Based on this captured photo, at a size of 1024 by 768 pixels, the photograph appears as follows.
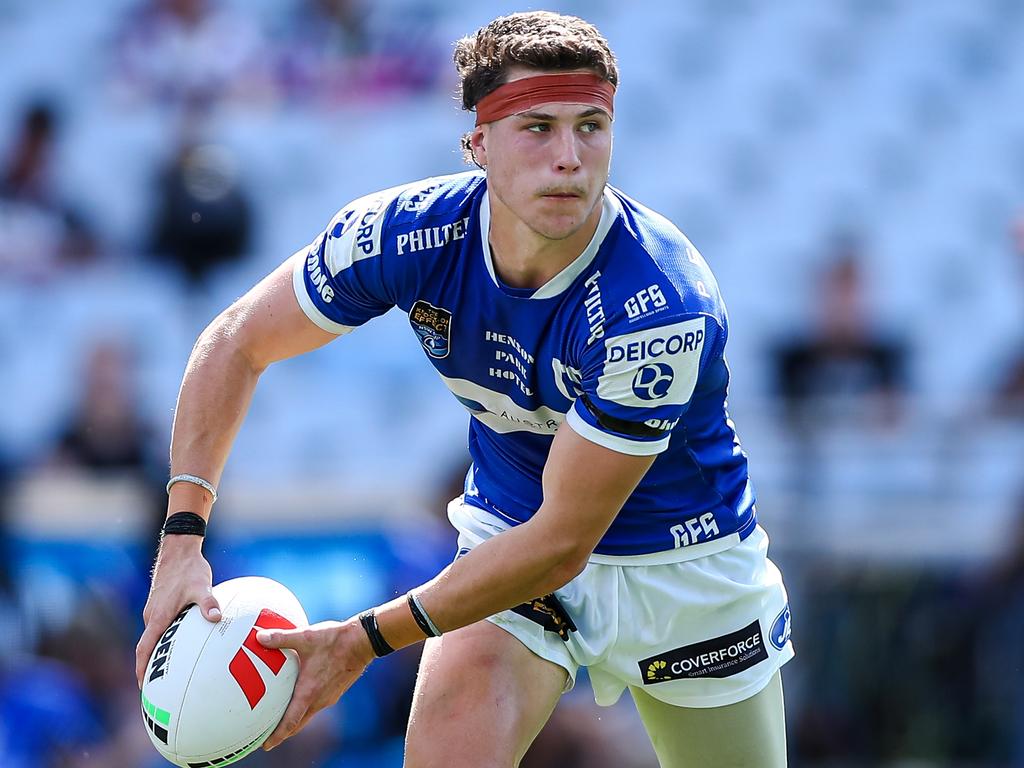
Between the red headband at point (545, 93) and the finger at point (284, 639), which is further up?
the red headband at point (545, 93)

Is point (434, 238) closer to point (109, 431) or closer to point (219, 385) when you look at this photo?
point (219, 385)

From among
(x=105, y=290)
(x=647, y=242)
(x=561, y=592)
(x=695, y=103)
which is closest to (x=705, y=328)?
(x=647, y=242)

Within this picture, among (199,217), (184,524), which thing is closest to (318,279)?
(184,524)

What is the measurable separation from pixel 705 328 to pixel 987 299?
24.2 ft

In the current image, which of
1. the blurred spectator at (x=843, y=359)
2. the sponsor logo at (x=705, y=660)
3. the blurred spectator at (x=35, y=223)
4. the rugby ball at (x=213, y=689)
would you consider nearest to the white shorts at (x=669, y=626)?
the sponsor logo at (x=705, y=660)

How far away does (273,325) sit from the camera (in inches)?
170

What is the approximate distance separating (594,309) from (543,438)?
528 millimetres

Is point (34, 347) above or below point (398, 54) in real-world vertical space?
below

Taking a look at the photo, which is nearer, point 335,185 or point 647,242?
point 647,242

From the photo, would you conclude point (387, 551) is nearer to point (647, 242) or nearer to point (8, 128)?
point (647, 242)

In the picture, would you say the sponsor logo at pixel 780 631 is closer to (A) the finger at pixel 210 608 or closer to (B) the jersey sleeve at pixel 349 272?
(B) the jersey sleeve at pixel 349 272

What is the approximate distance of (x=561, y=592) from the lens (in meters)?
4.27

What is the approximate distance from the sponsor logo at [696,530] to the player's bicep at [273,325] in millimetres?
1066

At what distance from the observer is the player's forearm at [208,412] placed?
4.21m
